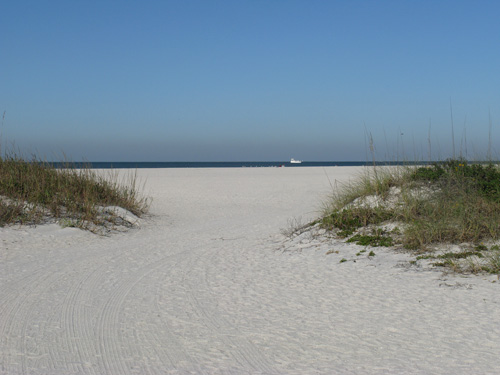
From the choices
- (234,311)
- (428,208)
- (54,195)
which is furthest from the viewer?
(54,195)

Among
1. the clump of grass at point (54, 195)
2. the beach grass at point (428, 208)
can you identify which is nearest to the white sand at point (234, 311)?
the beach grass at point (428, 208)

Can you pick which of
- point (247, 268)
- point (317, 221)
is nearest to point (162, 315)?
point (247, 268)

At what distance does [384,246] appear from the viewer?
8539 millimetres

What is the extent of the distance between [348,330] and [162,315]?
2.07 meters

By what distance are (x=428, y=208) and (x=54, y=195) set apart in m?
9.04

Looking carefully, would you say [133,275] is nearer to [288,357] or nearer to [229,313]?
[229,313]

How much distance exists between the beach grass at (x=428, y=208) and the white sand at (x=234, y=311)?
23.9 inches

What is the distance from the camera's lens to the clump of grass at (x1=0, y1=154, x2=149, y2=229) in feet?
36.5

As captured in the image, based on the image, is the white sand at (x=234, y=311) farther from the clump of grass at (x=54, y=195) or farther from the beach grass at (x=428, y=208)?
the clump of grass at (x=54, y=195)

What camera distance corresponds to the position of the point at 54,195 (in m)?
12.1

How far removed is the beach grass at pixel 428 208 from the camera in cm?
804

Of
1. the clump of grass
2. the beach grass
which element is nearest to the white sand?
the beach grass

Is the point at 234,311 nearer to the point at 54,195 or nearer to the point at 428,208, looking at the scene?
the point at 428,208

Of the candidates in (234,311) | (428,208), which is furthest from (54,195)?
(428,208)
